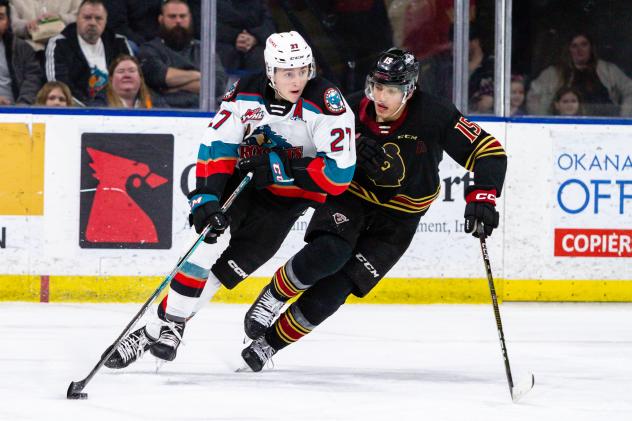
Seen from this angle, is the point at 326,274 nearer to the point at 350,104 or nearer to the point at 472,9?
the point at 350,104

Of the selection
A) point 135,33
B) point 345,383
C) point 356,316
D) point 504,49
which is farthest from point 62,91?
point 345,383

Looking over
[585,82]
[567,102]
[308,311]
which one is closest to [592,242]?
[567,102]

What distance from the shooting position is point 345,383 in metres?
3.94

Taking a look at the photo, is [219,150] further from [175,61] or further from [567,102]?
[567,102]

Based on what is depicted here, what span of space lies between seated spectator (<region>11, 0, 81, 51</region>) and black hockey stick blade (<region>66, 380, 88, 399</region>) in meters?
3.18

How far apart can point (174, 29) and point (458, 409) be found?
3467 mm

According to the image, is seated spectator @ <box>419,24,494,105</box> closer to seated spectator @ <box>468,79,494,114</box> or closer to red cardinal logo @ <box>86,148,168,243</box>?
seated spectator @ <box>468,79,494,114</box>

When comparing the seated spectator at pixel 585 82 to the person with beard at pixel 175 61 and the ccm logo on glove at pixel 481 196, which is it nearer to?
the person with beard at pixel 175 61

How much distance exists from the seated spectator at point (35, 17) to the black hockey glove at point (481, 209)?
3.06 metres

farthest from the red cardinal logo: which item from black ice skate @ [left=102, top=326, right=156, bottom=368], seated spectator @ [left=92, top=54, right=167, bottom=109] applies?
black ice skate @ [left=102, top=326, right=156, bottom=368]

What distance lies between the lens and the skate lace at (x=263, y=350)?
4.14m

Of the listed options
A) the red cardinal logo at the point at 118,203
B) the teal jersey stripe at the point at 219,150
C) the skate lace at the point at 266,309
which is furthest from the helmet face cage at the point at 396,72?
the red cardinal logo at the point at 118,203

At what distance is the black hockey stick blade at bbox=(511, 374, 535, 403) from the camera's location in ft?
11.9

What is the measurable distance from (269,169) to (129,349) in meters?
0.73
